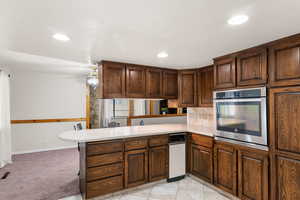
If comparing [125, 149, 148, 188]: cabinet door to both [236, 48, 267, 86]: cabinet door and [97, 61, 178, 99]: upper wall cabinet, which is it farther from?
[236, 48, 267, 86]: cabinet door

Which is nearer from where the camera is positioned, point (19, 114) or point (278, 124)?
point (278, 124)

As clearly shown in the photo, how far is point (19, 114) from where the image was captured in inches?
190

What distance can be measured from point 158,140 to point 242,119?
1429mm

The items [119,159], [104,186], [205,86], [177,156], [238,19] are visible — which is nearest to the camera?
[238,19]

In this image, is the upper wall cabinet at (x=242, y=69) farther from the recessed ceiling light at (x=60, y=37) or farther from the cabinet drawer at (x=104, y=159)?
the recessed ceiling light at (x=60, y=37)

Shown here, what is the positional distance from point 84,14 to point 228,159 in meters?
2.72

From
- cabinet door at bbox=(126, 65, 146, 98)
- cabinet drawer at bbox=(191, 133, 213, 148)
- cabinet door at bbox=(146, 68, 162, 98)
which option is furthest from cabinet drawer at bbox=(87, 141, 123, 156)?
cabinet drawer at bbox=(191, 133, 213, 148)

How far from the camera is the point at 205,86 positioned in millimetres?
3438

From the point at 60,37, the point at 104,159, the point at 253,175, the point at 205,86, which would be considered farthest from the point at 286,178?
the point at 60,37

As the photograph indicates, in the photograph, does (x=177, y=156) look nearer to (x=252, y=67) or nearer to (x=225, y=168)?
(x=225, y=168)

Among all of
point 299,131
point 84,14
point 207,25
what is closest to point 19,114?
point 84,14

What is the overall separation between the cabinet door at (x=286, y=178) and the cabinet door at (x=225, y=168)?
0.51m

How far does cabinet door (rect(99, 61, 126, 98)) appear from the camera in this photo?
9.66ft

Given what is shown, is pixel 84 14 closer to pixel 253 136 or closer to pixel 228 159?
pixel 253 136
